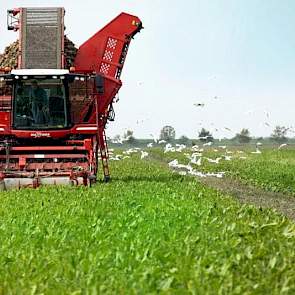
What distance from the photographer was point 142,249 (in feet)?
28.9

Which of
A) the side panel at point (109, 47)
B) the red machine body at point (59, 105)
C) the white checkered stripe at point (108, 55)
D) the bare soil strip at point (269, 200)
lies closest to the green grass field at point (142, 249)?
the bare soil strip at point (269, 200)

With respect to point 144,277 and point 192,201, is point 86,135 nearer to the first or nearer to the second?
point 192,201

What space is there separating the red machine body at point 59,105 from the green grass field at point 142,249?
6144 millimetres

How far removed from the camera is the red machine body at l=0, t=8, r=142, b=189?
20734 millimetres

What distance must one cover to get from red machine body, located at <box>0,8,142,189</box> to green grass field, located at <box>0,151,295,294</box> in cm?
614

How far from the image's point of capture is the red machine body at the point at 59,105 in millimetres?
20734

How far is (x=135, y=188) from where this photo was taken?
62.4ft

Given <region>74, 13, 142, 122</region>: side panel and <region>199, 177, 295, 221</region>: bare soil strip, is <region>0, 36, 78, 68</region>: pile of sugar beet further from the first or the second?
<region>199, 177, 295, 221</region>: bare soil strip

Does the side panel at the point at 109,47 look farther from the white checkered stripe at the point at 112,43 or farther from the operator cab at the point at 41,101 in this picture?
the operator cab at the point at 41,101

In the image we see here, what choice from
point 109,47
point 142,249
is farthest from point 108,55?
point 142,249

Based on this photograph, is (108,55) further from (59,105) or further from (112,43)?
(59,105)

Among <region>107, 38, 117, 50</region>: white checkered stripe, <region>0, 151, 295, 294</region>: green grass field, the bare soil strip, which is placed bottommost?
the bare soil strip

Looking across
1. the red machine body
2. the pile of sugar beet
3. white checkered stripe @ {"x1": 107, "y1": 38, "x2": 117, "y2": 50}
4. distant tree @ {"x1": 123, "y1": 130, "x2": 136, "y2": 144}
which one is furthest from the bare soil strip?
distant tree @ {"x1": 123, "y1": 130, "x2": 136, "y2": 144}

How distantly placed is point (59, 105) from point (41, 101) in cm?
50
